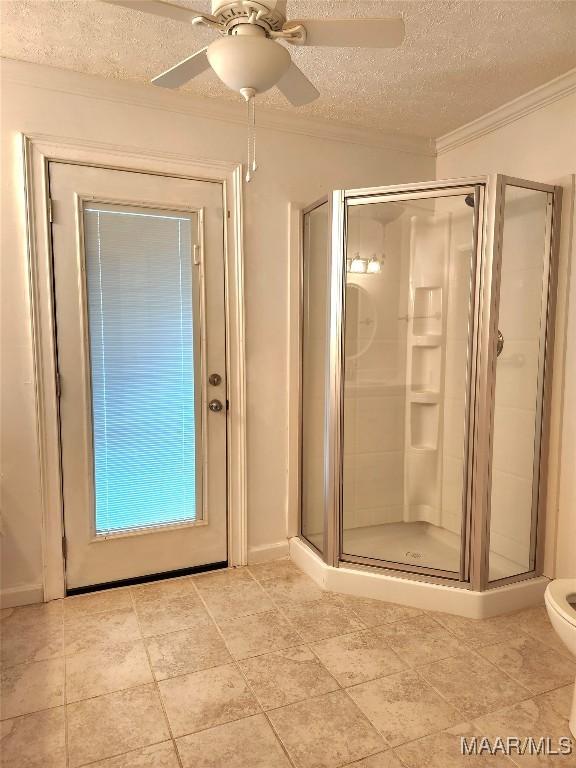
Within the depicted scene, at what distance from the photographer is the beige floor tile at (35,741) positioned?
5.13ft

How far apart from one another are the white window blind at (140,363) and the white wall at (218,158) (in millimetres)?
306

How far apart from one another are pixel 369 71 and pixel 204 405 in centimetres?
177

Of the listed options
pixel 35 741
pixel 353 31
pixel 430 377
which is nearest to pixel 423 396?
pixel 430 377

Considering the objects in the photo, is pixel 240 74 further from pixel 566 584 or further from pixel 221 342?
pixel 566 584

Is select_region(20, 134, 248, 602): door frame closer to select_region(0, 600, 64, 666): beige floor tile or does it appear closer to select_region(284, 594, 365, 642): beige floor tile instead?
select_region(0, 600, 64, 666): beige floor tile

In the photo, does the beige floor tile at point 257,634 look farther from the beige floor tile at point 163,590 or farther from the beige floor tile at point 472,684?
the beige floor tile at point 472,684

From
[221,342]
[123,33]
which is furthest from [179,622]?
[123,33]

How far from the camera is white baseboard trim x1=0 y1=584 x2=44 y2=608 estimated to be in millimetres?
2416

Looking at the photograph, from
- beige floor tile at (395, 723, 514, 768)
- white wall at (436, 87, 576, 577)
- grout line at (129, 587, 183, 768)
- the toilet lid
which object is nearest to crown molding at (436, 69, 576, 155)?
white wall at (436, 87, 576, 577)

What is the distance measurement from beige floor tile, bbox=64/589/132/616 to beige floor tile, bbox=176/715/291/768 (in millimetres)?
965

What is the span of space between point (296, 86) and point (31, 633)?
242 cm

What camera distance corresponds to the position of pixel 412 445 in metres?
2.90

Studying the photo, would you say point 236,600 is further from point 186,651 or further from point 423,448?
point 423,448

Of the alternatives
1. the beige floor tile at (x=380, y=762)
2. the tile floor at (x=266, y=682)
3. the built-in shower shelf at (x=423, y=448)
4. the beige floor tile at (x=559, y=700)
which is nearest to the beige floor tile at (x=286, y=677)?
the tile floor at (x=266, y=682)
